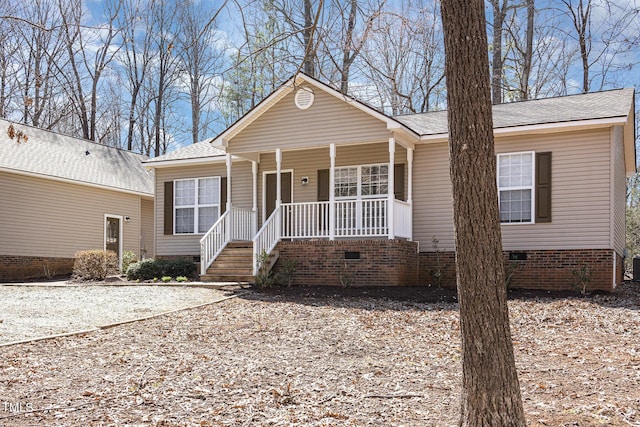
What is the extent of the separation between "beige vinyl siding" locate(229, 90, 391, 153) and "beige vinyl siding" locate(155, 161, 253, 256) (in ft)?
5.89

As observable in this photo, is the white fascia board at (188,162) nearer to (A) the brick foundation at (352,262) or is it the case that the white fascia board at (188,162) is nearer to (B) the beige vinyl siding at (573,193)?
(A) the brick foundation at (352,262)

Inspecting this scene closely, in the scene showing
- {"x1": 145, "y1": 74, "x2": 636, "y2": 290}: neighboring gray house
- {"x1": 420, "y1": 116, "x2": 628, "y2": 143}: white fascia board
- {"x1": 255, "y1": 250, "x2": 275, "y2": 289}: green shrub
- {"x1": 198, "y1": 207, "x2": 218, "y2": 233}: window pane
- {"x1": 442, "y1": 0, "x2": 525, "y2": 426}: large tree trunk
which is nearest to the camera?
{"x1": 442, "y1": 0, "x2": 525, "y2": 426}: large tree trunk

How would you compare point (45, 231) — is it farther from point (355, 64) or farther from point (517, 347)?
point (517, 347)

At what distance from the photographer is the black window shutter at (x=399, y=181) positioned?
14469 millimetres

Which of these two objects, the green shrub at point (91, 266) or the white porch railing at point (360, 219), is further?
the green shrub at point (91, 266)

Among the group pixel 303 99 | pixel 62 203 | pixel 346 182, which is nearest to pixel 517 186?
pixel 346 182

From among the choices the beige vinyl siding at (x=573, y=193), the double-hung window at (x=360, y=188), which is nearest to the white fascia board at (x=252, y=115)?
the double-hung window at (x=360, y=188)

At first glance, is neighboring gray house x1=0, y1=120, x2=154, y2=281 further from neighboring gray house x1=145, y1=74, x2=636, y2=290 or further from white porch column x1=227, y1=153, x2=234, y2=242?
white porch column x1=227, y1=153, x2=234, y2=242

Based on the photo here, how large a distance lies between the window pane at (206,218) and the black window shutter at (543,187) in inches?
328

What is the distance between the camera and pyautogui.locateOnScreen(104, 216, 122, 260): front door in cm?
2059

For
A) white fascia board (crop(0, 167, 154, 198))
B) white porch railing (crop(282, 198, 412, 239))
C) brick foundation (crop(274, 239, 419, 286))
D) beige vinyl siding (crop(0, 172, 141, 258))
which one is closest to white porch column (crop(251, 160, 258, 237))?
white porch railing (crop(282, 198, 412, 239))

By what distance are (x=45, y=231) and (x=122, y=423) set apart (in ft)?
49.3

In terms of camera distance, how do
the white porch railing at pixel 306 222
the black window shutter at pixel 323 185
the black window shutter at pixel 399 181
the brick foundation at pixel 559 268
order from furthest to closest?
the black window shutter at pixel 323 185 < the black window shutter at pixel 399 181 < the white porch railing at pixel 306 222 < the brick foundation at pixel 559 268

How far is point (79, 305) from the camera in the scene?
35.9 feet
